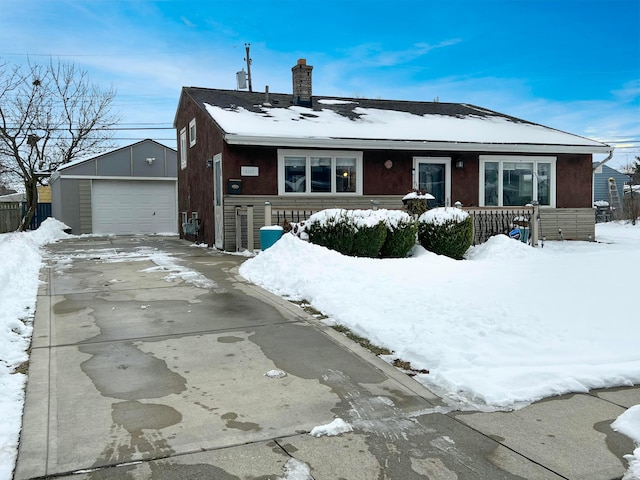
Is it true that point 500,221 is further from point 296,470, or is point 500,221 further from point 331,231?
point 296,470

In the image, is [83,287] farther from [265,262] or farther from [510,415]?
[510,415]

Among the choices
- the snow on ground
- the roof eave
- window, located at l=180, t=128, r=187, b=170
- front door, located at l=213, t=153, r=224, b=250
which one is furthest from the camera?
window, located at l=180, t=128, r=187, b=170

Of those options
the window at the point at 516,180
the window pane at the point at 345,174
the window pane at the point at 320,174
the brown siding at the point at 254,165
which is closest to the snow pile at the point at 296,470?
the brown siding at the point at 254,165

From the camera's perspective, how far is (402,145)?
14141 millimetres

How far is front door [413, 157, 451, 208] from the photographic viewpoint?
15113 mm

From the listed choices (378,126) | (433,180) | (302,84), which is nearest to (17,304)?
(378,126)

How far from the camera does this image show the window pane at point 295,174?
547 inches

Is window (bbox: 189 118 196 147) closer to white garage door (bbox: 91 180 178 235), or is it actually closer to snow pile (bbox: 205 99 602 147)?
snow pile (bbox: 205 99 602 147)

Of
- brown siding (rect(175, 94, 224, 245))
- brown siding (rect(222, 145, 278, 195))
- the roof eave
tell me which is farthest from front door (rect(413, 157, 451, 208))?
brown siding (rect(175, 94, 224, 245))

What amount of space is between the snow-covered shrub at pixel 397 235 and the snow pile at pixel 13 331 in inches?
249

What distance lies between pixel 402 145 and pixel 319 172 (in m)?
2.34

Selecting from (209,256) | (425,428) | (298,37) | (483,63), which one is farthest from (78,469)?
(483,63)

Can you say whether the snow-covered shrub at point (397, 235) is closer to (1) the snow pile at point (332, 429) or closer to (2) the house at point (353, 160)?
(2) the house at point (353, 160)

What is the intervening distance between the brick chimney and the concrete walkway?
41.1 feet
